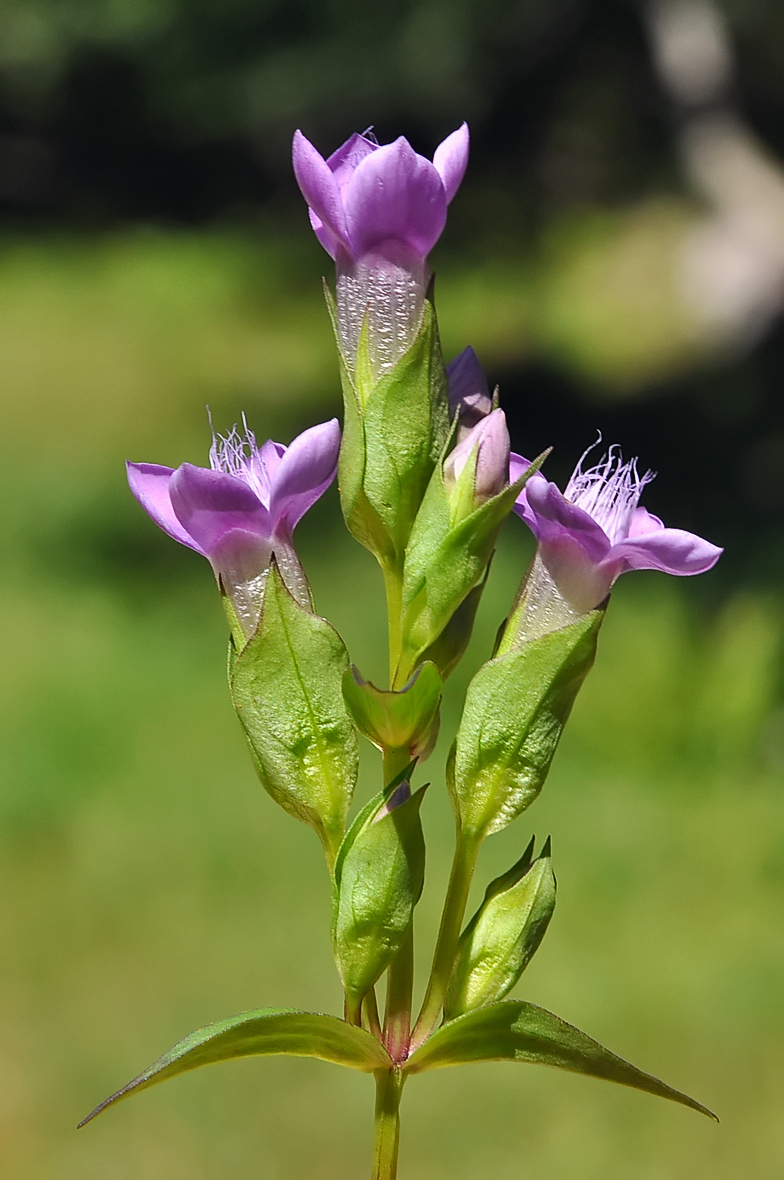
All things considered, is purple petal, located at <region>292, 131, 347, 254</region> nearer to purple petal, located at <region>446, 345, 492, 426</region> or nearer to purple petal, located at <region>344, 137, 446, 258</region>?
purple petal, located at <region>344, 137, 446, 258</region>

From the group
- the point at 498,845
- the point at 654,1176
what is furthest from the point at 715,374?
the point at 654,1176

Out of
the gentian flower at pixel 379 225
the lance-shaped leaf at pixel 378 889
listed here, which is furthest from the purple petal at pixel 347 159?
the lance-shaped leaf at pixel 378 889

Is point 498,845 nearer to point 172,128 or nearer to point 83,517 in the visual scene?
point 83,517

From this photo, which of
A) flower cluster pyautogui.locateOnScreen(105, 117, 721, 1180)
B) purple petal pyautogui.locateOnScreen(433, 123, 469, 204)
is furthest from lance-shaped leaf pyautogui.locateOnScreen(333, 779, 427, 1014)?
purple petal pyautogui.locateOnScreen(433, 123, 469, 204)

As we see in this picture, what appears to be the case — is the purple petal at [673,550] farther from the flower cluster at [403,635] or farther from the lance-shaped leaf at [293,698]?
the lance-shaped leaf at [293,698]

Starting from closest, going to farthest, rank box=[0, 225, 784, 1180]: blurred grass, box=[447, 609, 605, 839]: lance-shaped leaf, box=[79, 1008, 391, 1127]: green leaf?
box=[79, 1008, 391, 1127]: green leaf, box=[447, 609, 605, 839]: lance-shaped leaf, box=[0, 225, 784, 1180]: blurred grass

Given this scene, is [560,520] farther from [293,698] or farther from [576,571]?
[293,698]

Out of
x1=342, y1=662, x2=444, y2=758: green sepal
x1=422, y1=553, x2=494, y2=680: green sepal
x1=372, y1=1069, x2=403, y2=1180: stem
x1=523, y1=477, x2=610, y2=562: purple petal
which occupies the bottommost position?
x1=372, y1=1069, x2=403, y2=1180: stem
